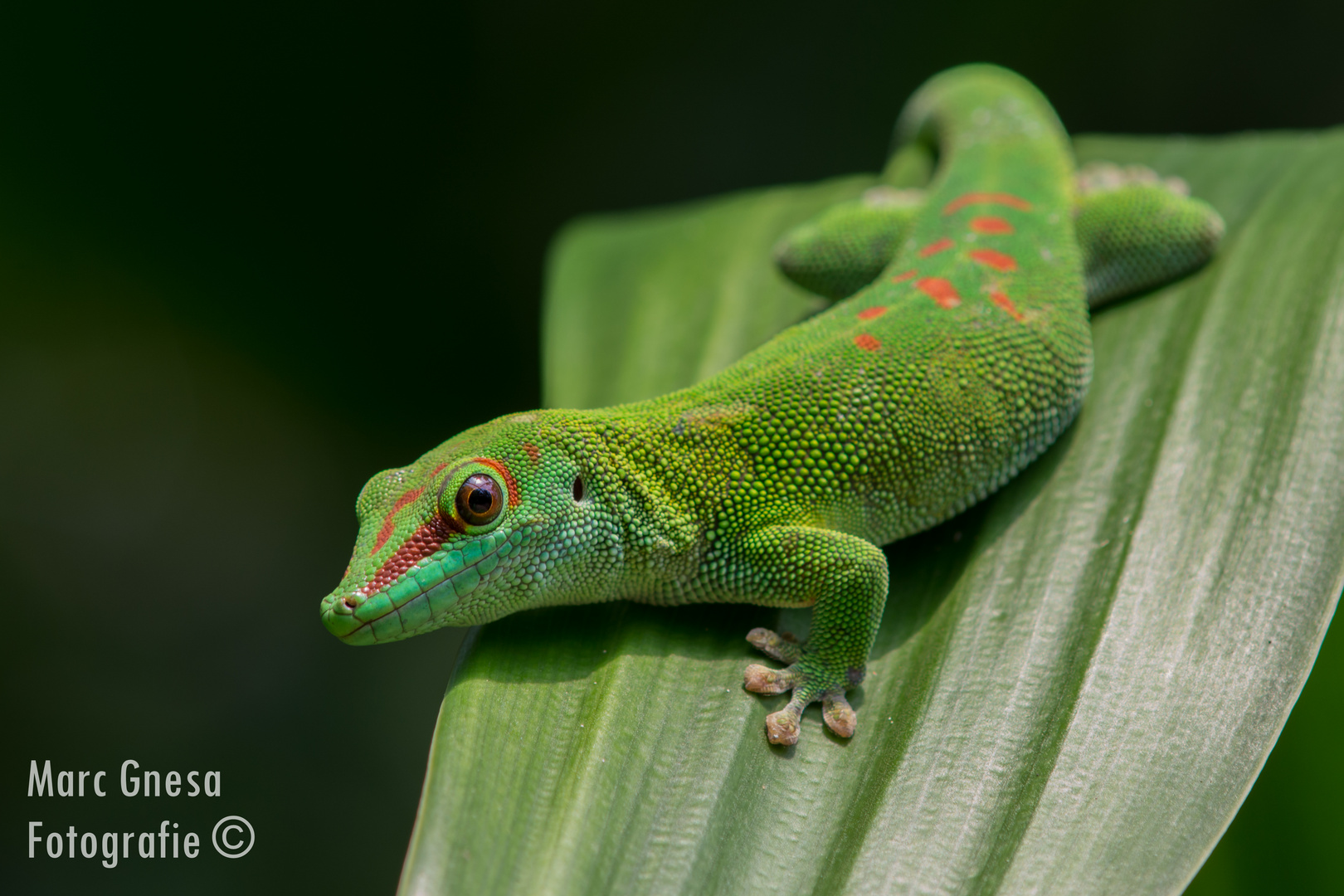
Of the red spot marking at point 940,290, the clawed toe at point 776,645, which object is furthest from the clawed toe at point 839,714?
the red spot marking at point 940,290

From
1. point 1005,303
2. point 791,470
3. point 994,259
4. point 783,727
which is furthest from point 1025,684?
point 994,259

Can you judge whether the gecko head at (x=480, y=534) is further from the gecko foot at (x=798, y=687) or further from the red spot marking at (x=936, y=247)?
the red spot marking at (x=936, y=247)

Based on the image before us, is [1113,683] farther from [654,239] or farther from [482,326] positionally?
[482,326]

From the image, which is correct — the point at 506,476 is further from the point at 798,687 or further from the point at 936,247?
the point at 936,247

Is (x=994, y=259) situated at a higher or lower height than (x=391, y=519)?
higher

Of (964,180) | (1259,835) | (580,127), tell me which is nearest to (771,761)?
(1259,835)

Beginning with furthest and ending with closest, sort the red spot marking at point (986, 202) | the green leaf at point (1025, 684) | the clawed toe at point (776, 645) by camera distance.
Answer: the red spot marking at point (986, 202) → the clawed toe at point (776, 645) → the green leaf at point (1025, 684)
